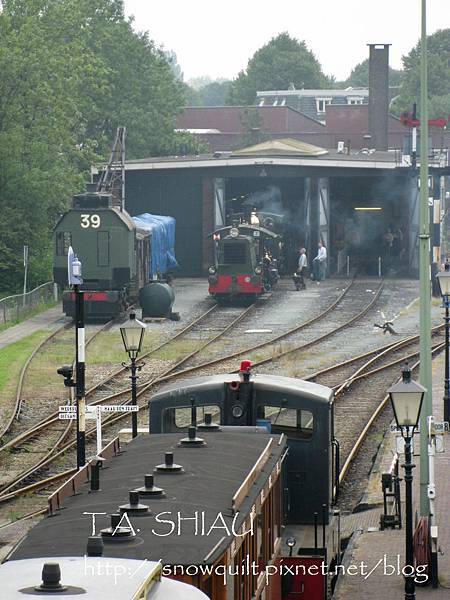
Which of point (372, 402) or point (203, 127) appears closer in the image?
point (372, 402)

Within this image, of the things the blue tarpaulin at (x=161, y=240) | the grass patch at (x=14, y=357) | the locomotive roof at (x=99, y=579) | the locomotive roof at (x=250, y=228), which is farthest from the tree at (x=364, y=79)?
the locomotive roof at (x=99, y=579)

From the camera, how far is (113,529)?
8.88 meters

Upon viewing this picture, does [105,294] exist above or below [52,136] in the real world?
below

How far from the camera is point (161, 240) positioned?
52.5m

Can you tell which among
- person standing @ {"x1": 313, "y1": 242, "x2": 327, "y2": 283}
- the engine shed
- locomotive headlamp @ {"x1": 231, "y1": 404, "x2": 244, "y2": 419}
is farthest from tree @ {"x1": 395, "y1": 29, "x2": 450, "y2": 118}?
locomotive headlamp @ {"x1": 231, "y1": 404, "x2": 244, "y2": 419}

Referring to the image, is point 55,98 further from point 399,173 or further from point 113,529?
point 113,529

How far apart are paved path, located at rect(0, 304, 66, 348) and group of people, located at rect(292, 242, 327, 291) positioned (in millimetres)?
10396

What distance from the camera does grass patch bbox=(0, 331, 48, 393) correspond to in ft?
106

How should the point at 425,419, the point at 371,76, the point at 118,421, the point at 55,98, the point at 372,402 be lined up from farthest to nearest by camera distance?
1. the point at 371,76
2. the point at 55,98
3. the point at 372,402
4. the point at 118,421
5. the point at 425,419

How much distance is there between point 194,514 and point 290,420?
500 centimetres

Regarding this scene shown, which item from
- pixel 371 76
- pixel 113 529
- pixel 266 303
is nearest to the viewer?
pixel 113 529

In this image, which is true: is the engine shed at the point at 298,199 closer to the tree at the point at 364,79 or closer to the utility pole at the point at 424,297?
the utility pole at the point at 424,297

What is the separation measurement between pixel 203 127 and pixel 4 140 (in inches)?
2775

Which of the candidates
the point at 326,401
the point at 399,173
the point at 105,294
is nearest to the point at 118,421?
the point at 326,401
